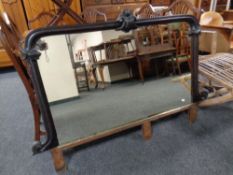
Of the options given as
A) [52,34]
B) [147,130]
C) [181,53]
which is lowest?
[147,130]

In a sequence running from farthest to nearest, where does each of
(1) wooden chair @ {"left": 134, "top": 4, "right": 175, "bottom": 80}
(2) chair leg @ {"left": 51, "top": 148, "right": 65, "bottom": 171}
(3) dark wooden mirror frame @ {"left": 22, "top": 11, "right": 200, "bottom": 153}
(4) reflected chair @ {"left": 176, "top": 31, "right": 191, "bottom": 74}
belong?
1. (4) reflected chair @ {"left": 176, "top": 31, "right": 191, "bottom": 74}
2. (1) wooden chair @ {"left": 134, "top": 4, "right": 175, "bottom": 80}
3. (2) chair leg @ {"left": 51, "top": 148, "right": 65, "bottom": 171}
4. (3) dark wooden mirror frame @ {"left": 22, "top": 11, "right": 200, "bottom": 153}

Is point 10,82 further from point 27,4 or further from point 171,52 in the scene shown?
point 171,52

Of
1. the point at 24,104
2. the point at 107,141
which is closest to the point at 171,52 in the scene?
the point at 107,141

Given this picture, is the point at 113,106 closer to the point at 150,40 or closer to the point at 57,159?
the point at 57,159

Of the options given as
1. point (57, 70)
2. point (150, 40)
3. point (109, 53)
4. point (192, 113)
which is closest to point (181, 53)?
point (150, 40)

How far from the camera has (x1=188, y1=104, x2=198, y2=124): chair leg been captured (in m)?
1.25

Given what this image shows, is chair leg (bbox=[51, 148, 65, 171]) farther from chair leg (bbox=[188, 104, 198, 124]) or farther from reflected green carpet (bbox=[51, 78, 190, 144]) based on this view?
chair leg (bbox=[188, 104, 198, 124])

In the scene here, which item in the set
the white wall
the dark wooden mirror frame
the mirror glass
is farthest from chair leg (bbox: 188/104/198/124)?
the white wall

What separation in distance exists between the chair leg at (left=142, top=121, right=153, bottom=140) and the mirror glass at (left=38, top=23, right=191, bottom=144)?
54 millimetres

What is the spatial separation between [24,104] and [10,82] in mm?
933

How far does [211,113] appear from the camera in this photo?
1384 mm

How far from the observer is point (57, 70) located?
44.3 inches

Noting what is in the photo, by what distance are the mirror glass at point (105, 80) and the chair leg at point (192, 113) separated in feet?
0.19

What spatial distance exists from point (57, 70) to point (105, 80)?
1.21ft
